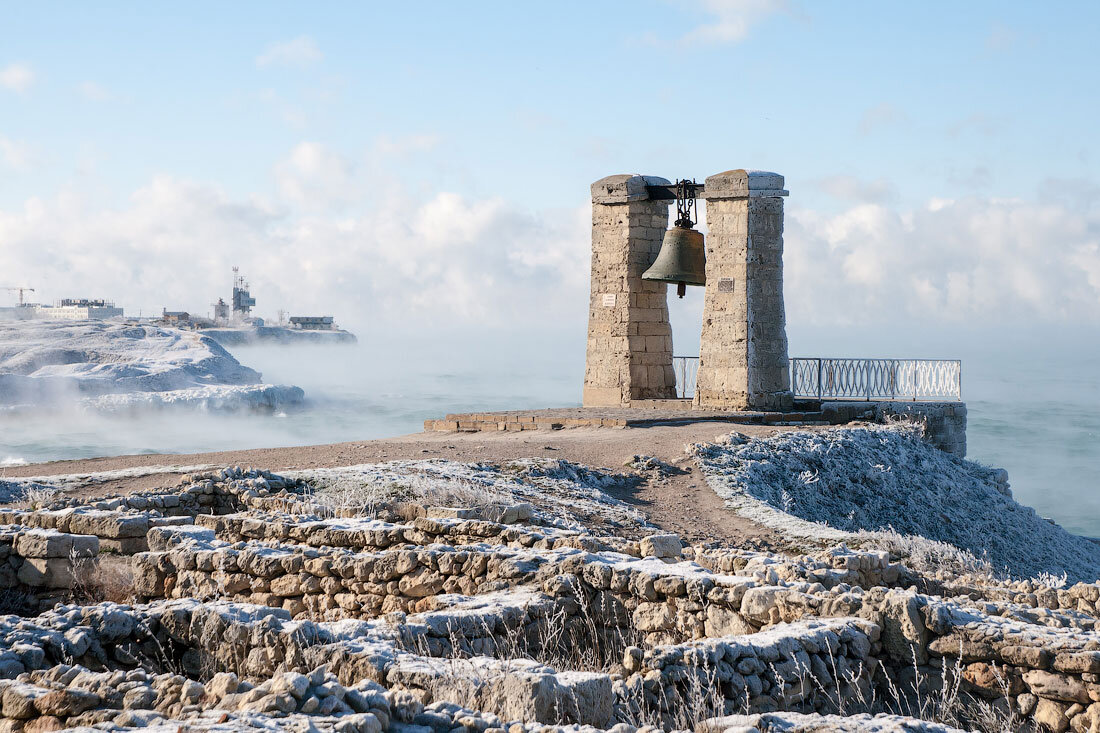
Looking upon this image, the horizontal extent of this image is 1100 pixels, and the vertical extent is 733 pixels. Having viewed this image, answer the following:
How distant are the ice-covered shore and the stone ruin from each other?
150 ft

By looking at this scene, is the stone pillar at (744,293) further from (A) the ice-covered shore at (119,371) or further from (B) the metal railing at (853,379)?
(A) the ice-covered shore at (119,371)

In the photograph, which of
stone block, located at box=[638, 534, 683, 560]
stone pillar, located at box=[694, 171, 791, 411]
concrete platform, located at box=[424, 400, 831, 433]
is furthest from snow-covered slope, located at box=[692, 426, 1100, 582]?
stone block, located at box=[638, 534, 683, 560]

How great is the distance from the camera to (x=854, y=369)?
71.1ft

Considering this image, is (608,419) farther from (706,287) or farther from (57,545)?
(57,545)

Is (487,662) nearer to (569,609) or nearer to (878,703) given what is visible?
(569,609)

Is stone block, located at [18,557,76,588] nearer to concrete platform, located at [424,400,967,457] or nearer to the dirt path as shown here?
the dirt path

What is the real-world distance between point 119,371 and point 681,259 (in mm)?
43660

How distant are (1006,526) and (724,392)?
18.6 ft

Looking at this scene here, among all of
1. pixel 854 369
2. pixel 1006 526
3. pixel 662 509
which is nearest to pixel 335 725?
pixel 662 509

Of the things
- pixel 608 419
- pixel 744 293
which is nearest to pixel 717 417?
pixel 608 419

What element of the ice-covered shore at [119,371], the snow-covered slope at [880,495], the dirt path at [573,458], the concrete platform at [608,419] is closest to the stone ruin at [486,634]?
the dirt path at [573,458]

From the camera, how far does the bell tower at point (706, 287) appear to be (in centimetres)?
1917

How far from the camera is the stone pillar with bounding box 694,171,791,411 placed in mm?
19094

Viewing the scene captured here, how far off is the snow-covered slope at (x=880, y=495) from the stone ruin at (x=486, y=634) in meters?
5.04
